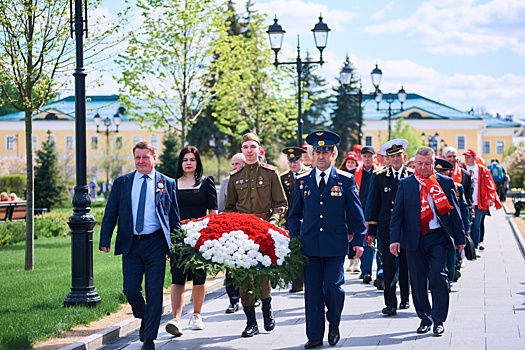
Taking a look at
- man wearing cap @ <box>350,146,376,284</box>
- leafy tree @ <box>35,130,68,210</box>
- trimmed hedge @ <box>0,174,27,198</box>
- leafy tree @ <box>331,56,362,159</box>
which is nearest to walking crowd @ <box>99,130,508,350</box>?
man wearing cap @ <box>350,146,376,284</box>

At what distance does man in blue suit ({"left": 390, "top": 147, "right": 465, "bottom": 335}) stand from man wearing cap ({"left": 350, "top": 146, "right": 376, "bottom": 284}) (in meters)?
4.64

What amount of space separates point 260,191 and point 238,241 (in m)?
1.76

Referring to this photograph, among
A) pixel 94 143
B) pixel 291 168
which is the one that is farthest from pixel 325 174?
pixel 94 143

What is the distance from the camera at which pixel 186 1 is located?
2750cm

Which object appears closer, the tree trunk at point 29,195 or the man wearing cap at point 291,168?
the man wearing cap at point 291,168

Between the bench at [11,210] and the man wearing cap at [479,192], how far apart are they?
15.6m

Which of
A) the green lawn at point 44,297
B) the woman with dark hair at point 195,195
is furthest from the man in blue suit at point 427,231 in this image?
the green lawn at point 44,297

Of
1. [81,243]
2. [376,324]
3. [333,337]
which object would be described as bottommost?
[376,324]

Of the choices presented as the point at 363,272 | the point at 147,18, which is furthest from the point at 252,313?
the point at 147,18

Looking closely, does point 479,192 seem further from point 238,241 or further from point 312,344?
point 238,241

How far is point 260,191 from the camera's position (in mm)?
10984

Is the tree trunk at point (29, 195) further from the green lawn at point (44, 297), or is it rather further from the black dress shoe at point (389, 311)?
the black dress shoe at point (389, 311)

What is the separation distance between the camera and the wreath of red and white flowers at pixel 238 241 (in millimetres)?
9195

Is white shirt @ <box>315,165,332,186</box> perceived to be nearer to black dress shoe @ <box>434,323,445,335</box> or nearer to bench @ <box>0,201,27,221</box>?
black dress shoe @ <box>434,323,445,335</box>
